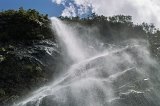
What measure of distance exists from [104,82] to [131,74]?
9.04 ft

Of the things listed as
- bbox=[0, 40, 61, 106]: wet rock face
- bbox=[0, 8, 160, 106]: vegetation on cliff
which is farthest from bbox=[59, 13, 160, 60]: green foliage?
bbox=[0, 40, 61, 106]: wet rock face

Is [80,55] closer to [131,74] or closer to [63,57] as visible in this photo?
[63,57]

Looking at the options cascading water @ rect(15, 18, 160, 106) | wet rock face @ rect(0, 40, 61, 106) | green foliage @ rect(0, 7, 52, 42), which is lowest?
cascading water @ rect(15, 18, 160, 106)

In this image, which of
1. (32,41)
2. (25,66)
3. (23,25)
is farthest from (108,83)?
(23,25)

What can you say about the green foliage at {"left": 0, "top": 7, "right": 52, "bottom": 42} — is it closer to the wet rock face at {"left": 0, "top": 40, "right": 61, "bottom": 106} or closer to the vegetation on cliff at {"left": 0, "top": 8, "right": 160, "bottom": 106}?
the vegetation on cliff at {"left": 0, "top": 8, "right": 160, "bottom": 106}

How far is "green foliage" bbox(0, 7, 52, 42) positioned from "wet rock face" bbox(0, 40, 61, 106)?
2659 millimetres

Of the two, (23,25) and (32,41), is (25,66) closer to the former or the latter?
(32,41)

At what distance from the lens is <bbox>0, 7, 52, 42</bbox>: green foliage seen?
1900 inches

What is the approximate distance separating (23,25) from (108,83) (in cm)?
1924

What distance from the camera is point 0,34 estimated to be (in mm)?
48000

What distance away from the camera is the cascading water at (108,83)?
31.2m

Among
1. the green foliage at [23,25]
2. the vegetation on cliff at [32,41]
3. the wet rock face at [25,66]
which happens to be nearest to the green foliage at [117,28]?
the vegetation on cliff at [32,41]

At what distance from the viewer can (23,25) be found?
165 ft

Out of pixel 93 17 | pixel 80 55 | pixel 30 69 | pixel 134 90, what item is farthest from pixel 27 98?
pixel 93 17
